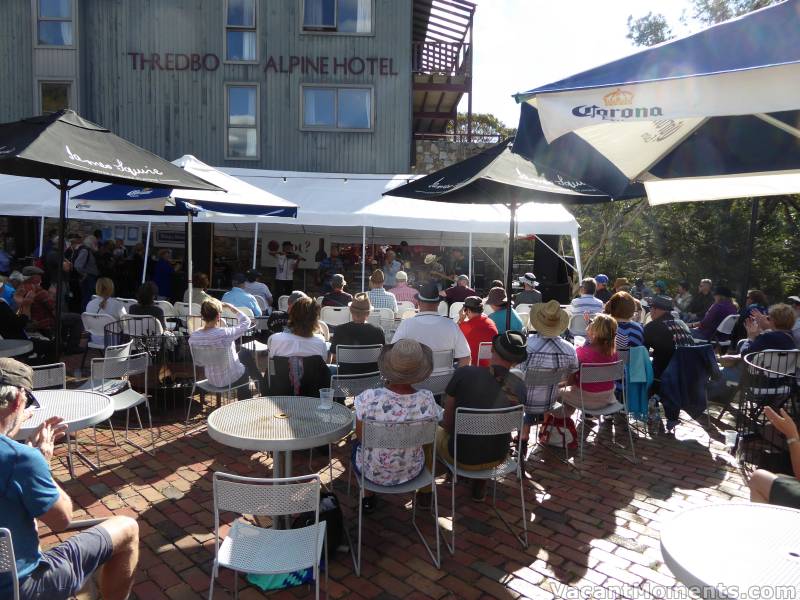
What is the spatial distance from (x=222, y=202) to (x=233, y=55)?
11.5 m

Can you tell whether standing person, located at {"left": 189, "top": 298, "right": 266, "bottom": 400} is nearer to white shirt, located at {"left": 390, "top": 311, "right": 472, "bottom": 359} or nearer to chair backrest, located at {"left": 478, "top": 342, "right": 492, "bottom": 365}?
white shirt, located at {"left": 390, "top": 311, "right": 472, "bottom": 359}

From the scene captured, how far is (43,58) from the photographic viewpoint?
1579cm

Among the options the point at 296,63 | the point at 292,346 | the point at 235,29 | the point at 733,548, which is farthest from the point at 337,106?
the point at 733,548

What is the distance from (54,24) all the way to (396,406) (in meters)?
17.7

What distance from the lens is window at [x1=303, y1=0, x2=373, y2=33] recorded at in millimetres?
15805

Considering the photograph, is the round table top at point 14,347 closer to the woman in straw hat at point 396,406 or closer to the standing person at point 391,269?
the woman in straw hat at point 396,406

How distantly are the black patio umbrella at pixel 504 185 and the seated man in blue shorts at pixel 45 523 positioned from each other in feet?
10.7

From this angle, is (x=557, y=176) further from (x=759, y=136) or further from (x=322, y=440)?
(x=322, y=440)

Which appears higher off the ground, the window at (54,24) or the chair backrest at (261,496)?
the window at (54,24)

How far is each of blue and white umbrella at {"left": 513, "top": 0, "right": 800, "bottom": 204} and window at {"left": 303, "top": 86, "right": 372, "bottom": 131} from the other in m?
12.7

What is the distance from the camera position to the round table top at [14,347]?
4934mm

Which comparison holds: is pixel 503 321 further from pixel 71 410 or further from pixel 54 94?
pixel 54 94

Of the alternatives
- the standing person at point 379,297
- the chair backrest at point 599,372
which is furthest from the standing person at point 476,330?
the standing person at point 379,297

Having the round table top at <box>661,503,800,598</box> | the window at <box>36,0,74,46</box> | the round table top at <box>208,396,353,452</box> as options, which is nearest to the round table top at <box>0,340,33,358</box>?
the round table top at <box>208,396,353,452</box>
